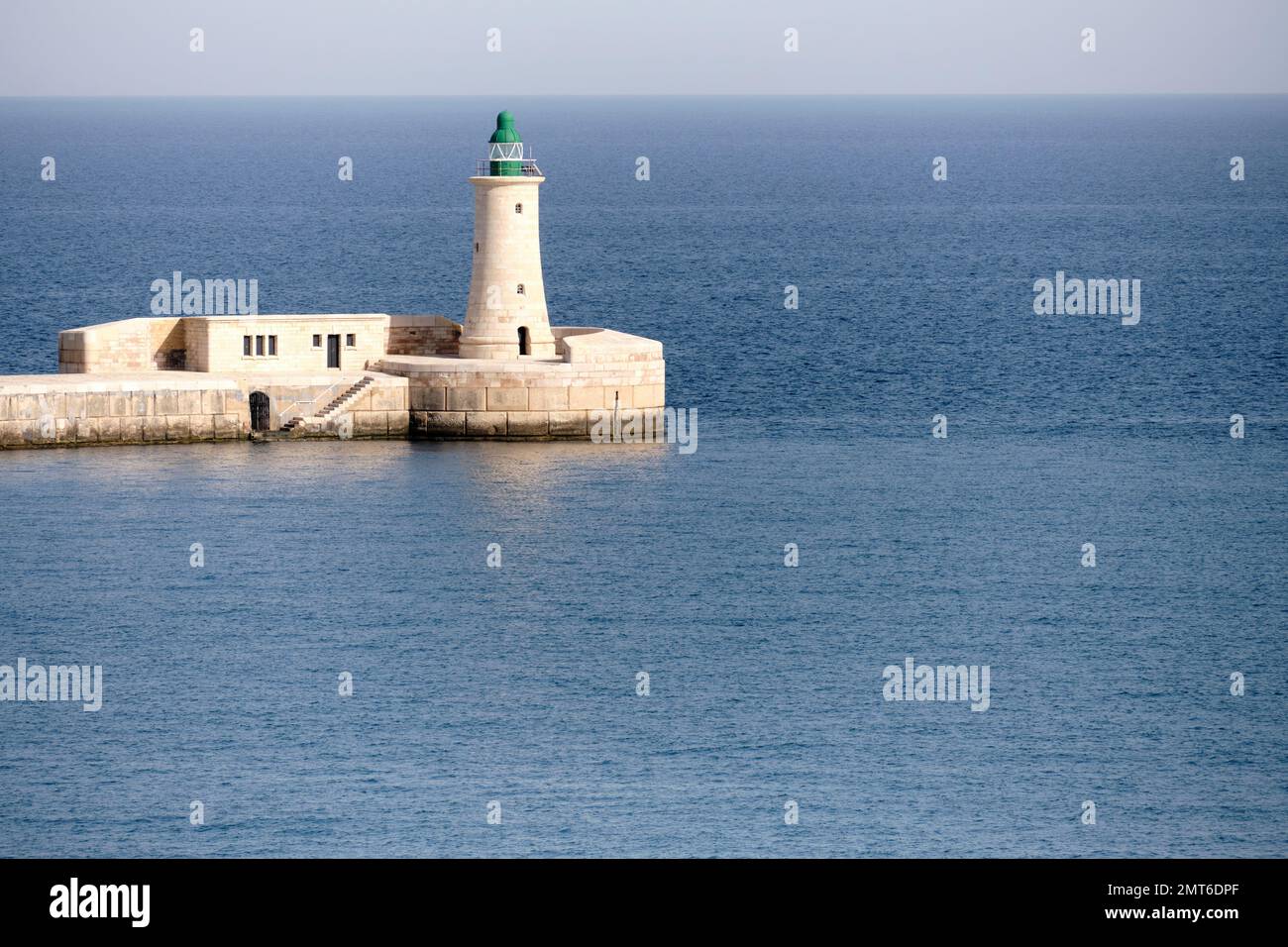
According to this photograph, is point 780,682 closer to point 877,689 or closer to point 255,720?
point 877,689

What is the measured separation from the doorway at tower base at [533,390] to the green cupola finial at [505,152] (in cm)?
587

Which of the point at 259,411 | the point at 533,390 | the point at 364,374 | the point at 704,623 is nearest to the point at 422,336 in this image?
the point at 364,374

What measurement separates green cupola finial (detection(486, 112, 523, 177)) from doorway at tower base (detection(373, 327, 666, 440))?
5.87 meters

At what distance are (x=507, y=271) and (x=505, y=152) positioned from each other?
3.90 m

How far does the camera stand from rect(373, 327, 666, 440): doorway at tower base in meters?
68.8

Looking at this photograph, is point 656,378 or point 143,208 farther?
point 143,208

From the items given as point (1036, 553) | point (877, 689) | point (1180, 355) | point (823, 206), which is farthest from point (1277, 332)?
point (823, 206)

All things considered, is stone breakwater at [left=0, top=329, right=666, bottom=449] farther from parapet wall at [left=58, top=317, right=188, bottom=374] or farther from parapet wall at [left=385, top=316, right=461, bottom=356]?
parapet wall at [left=385, top=316, right=461, bottom=356]

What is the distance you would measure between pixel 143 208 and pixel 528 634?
133756 mm

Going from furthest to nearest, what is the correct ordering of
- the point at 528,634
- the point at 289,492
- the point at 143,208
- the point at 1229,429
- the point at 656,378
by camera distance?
the point at 143,208
the point at 1229,429
the point at 656,378
the point at 289,492
the point at 528,634

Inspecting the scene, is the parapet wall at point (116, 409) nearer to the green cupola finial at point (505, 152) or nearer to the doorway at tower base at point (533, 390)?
the doorway at tower base at point (533, 390)

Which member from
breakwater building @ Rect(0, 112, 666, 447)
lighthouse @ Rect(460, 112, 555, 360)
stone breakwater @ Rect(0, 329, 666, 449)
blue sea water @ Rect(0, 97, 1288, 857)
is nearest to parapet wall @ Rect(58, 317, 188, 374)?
breakwater building @ Rect(0, 112, 666, 447)

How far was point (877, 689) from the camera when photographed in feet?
155

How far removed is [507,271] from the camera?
71.2m
